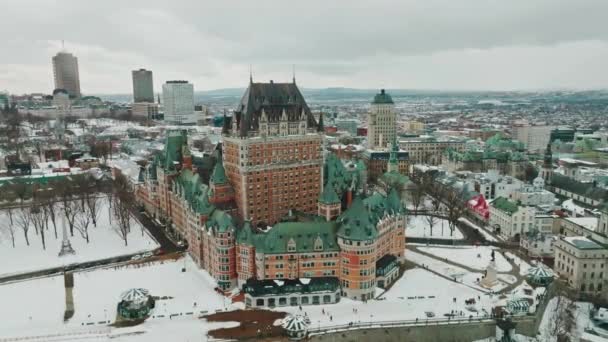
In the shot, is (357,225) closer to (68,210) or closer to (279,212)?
(279,212)

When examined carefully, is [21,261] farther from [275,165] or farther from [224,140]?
[275,165]

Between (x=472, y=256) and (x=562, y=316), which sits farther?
(x=472, y=256)

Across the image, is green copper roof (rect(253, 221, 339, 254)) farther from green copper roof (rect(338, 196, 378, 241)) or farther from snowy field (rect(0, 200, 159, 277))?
snowy field (rect(0, 200, 159, 277))

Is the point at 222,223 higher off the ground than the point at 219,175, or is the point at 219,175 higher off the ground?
the point at 219,175

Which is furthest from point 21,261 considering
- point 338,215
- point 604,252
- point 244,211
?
point 604,252

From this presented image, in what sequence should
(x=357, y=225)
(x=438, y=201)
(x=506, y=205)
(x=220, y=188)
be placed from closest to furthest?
1. (x=357, y=225)
2. (x=220, y=188)
3. (x=506, y=205)
4. (x=438, y=201)

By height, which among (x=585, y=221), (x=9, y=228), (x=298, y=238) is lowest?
(x=9, y=228)

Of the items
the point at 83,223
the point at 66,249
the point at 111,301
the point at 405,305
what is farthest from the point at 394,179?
the point at 111,301
